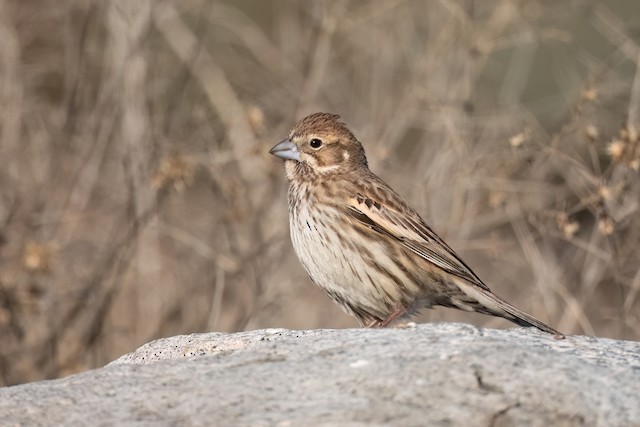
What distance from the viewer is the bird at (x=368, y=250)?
250 inches

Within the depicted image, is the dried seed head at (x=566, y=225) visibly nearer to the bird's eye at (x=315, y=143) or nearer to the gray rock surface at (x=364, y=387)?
the bird's eye at (x=315, y=143)

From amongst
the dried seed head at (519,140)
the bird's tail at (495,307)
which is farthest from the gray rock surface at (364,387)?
the dried seed head at (519,140)

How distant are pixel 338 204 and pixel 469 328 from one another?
6.76 ft

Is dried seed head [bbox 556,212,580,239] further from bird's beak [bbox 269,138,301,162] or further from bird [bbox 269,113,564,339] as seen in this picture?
bird's beak [bbox 269,138,301,162]

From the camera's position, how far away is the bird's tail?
6191 millimetres

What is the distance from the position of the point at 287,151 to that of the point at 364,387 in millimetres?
3031

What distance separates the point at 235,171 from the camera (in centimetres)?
880

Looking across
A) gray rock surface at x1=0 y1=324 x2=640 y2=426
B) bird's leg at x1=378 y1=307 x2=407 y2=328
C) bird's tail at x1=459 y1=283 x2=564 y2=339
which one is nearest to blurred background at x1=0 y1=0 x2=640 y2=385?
bird's tail at x1=459 y1=283 x2=564 y2=339

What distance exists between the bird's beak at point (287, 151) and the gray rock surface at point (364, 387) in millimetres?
2405

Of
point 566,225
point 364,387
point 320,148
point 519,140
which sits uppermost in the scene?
point 320,148

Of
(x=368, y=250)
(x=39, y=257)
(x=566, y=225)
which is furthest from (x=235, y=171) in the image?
(x=566, y=225)

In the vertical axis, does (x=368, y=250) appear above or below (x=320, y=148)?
below

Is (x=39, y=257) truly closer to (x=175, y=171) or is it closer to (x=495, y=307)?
(x=175, y=171)

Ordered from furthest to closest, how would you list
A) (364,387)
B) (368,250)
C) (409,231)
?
1. (409,231)
2. (368,250)
3. (364,387)
